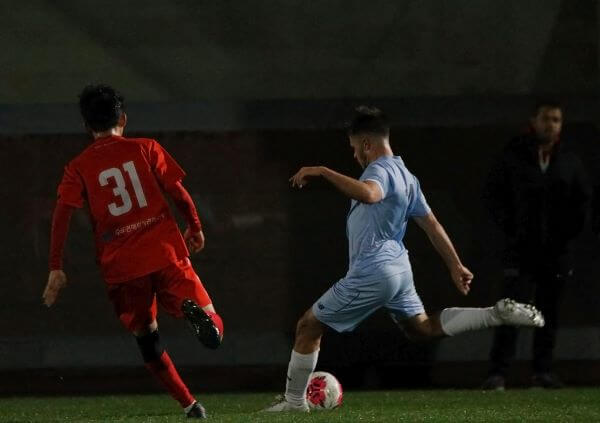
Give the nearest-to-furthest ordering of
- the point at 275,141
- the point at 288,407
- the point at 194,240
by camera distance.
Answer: the point at 194,240 < the point at 288,407 < the point at 275,141

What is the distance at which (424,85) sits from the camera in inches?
395

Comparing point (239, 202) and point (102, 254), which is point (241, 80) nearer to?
point (239, 202)

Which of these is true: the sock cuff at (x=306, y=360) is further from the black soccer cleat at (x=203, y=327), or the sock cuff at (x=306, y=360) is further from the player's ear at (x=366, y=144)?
the player's ear at (x=366, y=144)

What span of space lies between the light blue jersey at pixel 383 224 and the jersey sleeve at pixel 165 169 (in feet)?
3.10

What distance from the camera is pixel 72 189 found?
7.05m

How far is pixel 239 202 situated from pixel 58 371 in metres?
1.69

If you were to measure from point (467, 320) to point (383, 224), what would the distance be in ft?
2.11

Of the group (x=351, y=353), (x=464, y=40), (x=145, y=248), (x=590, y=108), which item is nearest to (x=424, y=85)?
(x=464, y=40)

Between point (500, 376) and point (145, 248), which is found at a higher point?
point (145, 248)

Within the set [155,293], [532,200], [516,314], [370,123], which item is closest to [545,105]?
[532,200]

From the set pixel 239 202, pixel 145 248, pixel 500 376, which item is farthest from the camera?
pixel 239 202

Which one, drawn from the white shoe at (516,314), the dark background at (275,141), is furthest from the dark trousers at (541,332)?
the white shoe at (516,314)

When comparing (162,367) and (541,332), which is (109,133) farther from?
(541,332)

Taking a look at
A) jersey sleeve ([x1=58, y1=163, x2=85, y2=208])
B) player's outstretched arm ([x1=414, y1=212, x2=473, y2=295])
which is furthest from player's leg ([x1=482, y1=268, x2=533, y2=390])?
jersey sleeve ([x1=58, y1=163, x2=85, y2=208])
